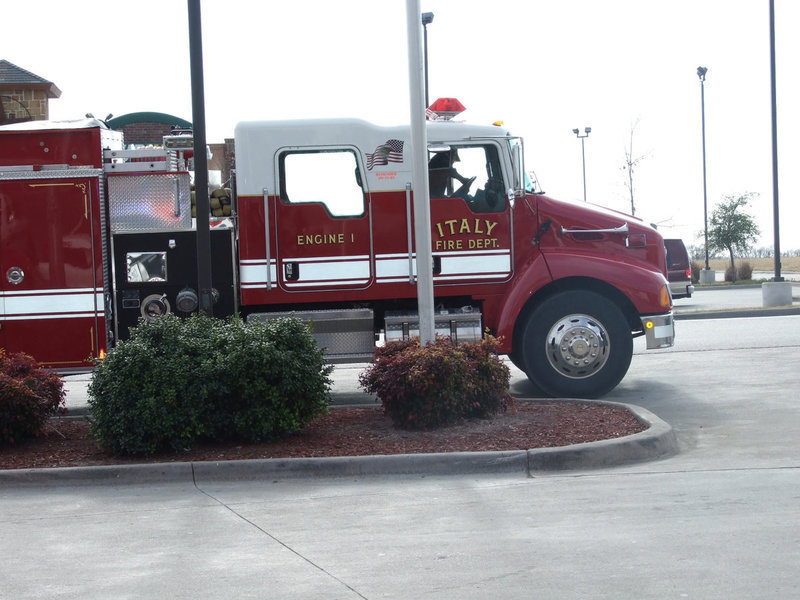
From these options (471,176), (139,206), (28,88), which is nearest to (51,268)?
(139,206)

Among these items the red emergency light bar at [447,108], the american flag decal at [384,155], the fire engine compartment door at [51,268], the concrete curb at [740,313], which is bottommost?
the concrete curb at [740,313]

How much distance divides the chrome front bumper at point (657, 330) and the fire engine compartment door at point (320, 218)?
3.08 meters

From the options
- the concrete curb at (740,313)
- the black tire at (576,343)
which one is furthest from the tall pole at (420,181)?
the concrete curb at (740,313)

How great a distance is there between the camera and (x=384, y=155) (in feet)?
34.8

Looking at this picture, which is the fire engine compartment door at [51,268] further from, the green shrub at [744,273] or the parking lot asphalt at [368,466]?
the green shrub at [744,273]

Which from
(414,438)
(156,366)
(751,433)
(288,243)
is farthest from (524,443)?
(288,243)

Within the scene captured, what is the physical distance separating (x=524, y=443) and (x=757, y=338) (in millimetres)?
9967

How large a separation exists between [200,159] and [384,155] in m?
2.04

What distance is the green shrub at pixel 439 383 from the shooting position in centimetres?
834

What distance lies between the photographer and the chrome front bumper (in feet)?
34.7

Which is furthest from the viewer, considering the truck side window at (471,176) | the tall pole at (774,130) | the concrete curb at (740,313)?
the tall pole at (774,130)

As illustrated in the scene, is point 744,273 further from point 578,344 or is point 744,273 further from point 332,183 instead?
point 332,183

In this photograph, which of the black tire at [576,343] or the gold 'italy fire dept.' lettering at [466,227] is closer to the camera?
the black tire at [576,343]

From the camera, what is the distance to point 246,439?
825cm
